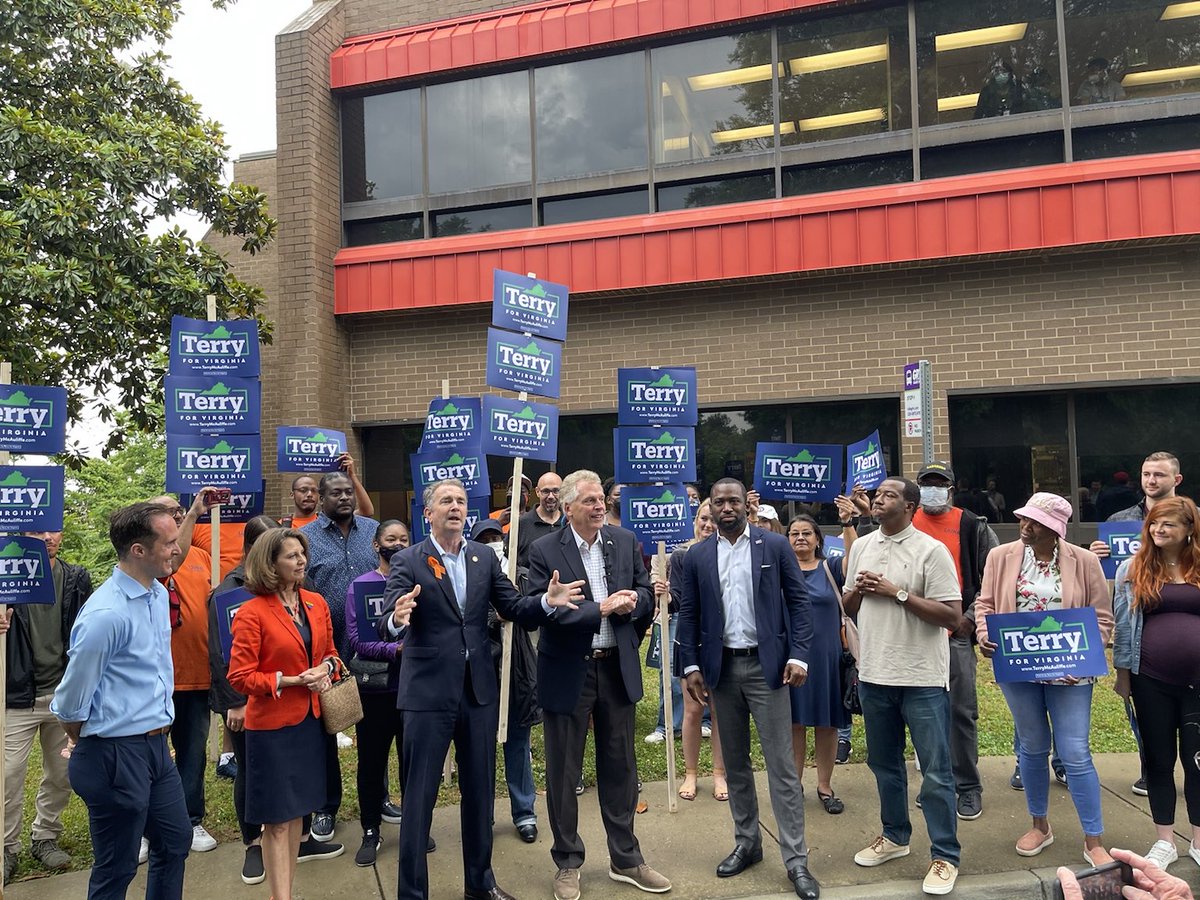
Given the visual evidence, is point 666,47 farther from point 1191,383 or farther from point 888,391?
point 1191,383

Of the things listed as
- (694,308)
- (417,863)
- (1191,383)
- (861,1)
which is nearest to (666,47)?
(861,1)

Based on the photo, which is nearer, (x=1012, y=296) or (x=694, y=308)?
(x=1012, y=296)

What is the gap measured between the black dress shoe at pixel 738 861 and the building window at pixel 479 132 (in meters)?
9.59

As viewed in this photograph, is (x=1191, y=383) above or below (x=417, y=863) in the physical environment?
above

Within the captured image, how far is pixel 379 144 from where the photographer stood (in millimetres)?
12859

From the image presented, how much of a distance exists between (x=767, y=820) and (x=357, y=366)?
920 cm

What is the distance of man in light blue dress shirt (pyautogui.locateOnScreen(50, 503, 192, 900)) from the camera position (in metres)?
3.78

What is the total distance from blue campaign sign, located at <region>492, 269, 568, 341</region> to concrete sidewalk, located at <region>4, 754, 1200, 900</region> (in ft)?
11.6

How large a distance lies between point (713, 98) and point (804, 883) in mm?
9834

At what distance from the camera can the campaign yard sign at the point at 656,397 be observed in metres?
6.39

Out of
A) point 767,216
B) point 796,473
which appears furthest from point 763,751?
point 767,216

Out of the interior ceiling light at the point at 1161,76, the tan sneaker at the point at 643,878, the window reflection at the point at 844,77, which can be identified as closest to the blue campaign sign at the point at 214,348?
the tan sneaker at the point at 643,878

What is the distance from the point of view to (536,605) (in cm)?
484

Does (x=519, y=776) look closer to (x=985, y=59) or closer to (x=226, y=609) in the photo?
(x=226, y=609)
